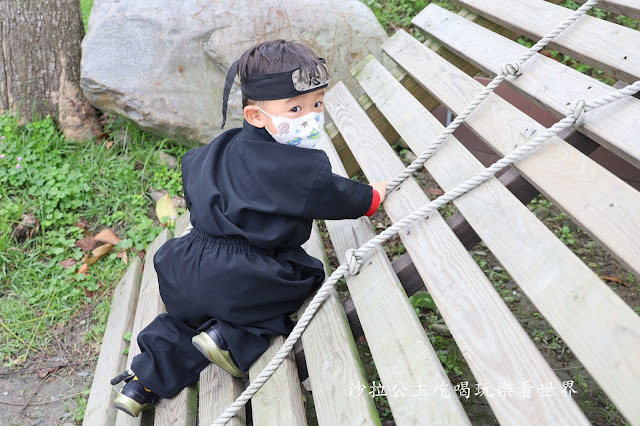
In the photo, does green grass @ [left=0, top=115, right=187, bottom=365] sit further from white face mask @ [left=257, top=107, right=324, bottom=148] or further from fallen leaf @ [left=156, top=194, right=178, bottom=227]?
white face mask @ [left=257, top=107, right=324, bottom=148]

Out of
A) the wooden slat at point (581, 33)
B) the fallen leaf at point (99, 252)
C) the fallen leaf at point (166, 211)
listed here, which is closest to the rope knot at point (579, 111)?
the wooden slat at point (581, 33)

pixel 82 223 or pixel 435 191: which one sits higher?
pixel 435 191

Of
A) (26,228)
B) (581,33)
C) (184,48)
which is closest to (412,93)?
(581,33)

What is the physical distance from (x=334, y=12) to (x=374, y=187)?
218 cm

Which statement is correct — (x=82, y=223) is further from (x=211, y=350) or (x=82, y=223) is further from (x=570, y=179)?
(x=570, y=179)

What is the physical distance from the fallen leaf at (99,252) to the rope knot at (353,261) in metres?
2.06

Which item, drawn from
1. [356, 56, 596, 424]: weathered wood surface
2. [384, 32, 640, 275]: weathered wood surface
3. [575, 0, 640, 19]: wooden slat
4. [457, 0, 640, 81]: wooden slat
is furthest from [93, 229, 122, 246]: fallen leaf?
[575, 0, 640, 19]: wooden slat

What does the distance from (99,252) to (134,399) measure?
1.63 metres

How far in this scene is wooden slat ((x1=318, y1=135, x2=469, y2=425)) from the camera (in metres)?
1.46

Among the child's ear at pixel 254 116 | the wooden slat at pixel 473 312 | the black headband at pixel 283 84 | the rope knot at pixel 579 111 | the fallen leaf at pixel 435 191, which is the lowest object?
the fallen leaf at pixel 435 191

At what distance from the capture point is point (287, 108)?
1.95 meters

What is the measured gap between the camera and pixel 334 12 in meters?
4.02

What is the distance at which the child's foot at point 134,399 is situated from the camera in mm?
2117

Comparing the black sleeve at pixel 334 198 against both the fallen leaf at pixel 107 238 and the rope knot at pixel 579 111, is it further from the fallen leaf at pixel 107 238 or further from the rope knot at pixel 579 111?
the fallen leaf at pixel 107 238
